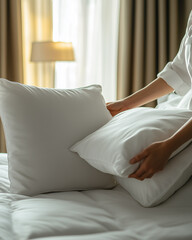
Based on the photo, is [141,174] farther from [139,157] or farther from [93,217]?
[93,217]

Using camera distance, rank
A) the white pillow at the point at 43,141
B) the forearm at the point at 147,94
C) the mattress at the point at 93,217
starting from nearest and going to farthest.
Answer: the mattress at the point at 93,217
the white pillow at the point at 43,141
the forearm at the point at 147,94

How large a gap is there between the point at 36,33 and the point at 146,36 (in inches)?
47.3

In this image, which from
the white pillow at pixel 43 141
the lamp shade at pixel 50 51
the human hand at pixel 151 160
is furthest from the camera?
the lamp shade at pixel 50 51

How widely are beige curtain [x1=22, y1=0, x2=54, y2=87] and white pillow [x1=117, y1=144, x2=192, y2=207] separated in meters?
3.27

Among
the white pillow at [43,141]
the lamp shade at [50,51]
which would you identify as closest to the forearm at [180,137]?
the white pillow at [43,141]

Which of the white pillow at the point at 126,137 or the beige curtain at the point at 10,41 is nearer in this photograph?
the white pillow at the point at 126,137

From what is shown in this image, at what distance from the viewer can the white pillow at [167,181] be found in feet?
3.68

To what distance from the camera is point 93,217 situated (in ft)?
3.48

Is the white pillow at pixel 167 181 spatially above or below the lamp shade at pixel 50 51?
below

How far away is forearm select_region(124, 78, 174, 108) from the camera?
1.81 meters

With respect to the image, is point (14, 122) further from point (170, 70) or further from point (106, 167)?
point (170, 70)

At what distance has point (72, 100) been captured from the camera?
1.47m

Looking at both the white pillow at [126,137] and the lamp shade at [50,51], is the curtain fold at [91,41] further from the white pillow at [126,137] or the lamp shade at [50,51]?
the white pillow at [126,137]

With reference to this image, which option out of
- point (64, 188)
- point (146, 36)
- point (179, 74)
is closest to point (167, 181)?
point (64, 188)
